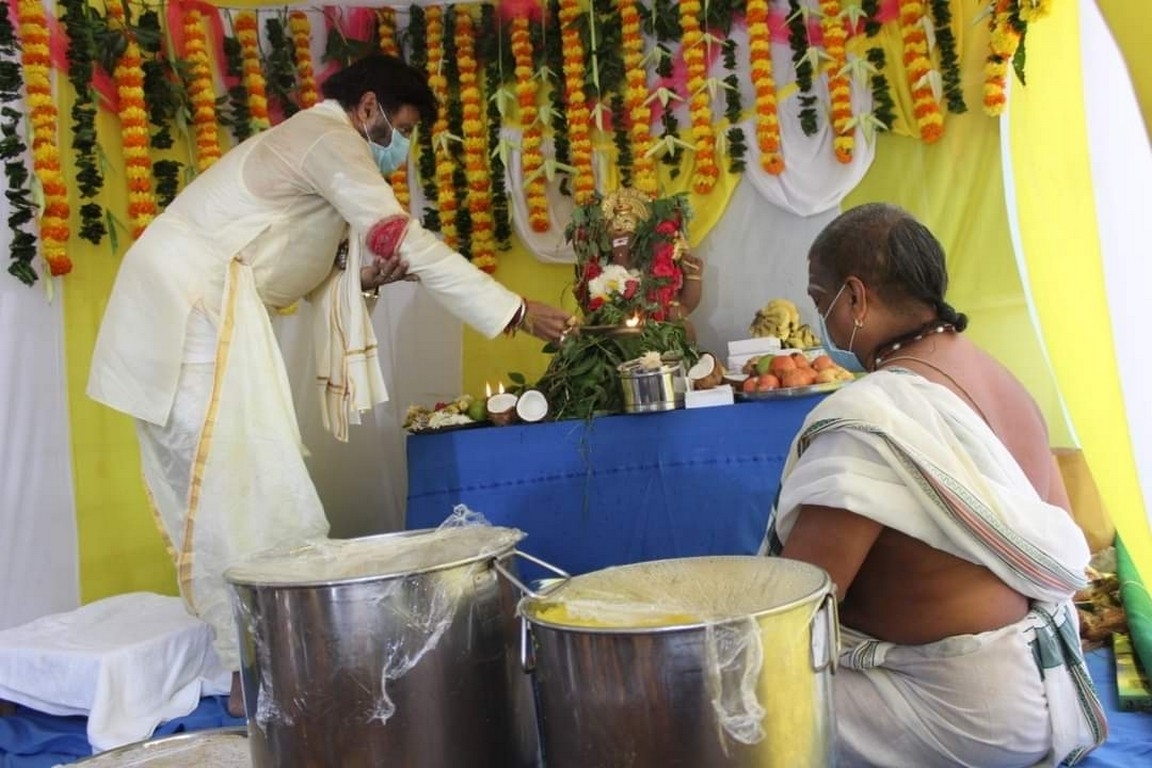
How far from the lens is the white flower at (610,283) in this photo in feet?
13.3

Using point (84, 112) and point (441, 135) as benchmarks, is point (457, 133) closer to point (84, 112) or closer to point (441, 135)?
point (441, 135)

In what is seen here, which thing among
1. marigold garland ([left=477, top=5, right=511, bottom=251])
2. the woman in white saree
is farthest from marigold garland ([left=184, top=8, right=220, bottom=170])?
the woman in white saree

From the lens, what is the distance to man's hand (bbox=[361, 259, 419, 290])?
101 inches

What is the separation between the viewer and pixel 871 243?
1.59 meters

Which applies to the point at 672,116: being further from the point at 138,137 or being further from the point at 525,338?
the point at 138,137

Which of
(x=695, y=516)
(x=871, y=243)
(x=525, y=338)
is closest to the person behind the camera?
(x=871, y=243)

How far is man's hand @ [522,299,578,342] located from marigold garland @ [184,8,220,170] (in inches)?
97.4

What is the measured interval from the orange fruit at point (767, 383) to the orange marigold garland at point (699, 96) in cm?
176

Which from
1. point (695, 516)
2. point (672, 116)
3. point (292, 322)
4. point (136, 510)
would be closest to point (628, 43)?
point (672, 116)

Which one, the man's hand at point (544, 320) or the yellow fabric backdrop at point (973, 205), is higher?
the yellow fabric backdrop at point (973, 205)

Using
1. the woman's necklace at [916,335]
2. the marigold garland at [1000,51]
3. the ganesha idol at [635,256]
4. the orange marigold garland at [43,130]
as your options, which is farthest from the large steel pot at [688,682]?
the marigold garland at [1000,51]

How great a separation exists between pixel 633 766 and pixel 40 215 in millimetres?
3909

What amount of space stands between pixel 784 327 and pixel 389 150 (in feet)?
6.17

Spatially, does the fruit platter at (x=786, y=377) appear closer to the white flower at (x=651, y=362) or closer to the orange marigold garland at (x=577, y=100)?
the white flower at (x=651, y=362)
